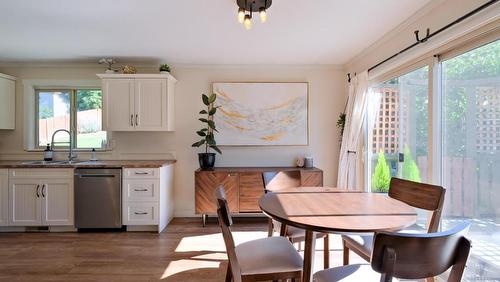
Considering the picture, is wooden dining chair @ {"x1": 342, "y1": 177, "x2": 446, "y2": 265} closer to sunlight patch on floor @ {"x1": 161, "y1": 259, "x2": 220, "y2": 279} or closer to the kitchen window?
sunlight patch on floor @ {"x1": 161, "y1": 259, "x2": 220, "y2": 279}

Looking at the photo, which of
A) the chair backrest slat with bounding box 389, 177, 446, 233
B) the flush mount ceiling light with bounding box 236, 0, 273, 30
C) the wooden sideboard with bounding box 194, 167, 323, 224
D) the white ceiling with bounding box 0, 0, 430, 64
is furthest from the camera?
the wooden sideboard with bounding box 194, 167, 323, 224

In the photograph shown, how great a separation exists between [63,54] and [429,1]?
4177 mm

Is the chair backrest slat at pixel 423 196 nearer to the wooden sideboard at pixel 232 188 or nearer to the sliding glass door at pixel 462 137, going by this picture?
the sliding glass door at pixel 462 137

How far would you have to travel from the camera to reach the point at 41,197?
11.5 ft

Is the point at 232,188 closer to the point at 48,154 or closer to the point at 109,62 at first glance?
the point at 109,62

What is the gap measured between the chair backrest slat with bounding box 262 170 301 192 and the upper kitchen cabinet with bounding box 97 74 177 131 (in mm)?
1928

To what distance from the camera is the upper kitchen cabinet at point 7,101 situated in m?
3.85

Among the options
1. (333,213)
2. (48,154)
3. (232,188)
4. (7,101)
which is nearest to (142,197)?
(232,188)

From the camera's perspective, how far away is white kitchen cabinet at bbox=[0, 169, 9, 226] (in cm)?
350

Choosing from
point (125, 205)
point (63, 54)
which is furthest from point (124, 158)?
point (63, 54)

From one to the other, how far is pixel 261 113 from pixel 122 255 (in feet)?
8.32

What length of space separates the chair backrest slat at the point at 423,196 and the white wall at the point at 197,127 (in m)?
2.16

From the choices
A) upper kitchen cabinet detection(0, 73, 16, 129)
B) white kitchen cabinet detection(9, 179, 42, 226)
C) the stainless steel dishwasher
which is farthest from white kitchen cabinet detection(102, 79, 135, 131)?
upper kitchen cabinet detection(0, 73, 16, 129)

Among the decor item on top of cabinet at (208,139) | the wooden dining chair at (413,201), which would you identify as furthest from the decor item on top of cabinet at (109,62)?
the wooden dining chair at (413,201)
